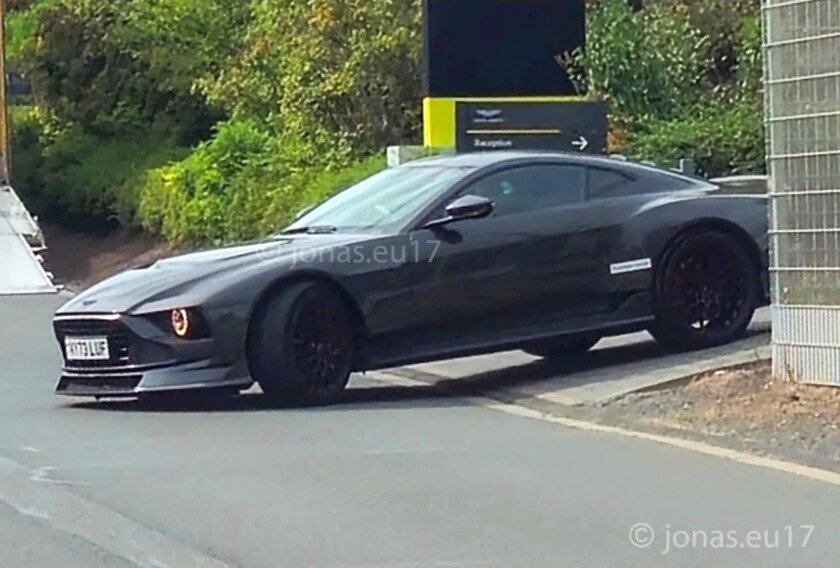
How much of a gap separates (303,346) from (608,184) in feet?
8.79

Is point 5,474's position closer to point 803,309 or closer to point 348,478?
point 348,478

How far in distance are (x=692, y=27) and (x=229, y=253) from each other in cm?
1422

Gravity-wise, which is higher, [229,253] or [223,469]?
[229,253]

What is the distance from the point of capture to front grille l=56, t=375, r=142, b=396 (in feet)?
41.0

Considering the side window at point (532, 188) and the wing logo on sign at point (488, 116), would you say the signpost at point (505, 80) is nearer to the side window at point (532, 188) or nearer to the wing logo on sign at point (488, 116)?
the wing logo on sign at point (488, 116)

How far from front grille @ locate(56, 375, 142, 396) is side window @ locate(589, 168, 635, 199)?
348 centimetres

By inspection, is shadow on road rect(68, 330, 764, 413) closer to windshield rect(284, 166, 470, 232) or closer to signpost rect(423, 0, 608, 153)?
windshield rect(284, 166, 470, 232)

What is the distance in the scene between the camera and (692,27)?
26.0 meters

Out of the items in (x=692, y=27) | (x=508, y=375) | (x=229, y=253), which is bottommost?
(x=508, y=375)

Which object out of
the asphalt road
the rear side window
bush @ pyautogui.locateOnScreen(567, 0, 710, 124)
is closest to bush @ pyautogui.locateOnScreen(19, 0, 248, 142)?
bush @ pyautogui.locateOnScreen(567, 0, 710, 124)

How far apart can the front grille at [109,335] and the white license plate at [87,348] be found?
0.02 metres

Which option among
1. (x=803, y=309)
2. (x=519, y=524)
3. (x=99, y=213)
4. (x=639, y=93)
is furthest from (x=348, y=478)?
(x=99, y=213)

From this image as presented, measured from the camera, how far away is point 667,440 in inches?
436

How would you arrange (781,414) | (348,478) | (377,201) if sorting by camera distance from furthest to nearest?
(377,201), (781,414), (348,478)
